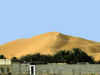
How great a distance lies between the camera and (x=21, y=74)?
179ft

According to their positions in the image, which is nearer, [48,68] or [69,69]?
[69,69]

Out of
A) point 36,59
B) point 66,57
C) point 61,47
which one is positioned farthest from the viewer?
point 61,47

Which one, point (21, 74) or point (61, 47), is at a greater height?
point (61, 47)

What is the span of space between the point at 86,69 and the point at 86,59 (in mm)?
35890

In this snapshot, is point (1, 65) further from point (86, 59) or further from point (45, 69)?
point (86, 59)

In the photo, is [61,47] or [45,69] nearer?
[45,69]

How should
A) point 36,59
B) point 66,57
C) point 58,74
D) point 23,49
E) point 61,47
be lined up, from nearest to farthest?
point 58,74
point 66,57
point 36,59
point 61,47
point 23,49

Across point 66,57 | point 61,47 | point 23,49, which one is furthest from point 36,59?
point 23,49

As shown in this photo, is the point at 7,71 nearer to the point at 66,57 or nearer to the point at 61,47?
the point at 66,57

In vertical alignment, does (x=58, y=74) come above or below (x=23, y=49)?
below

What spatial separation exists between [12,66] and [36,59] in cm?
4322

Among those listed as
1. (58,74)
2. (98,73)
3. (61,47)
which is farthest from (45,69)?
(61,47)

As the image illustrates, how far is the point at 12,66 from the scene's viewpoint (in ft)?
183

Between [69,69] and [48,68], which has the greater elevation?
[48,68]
